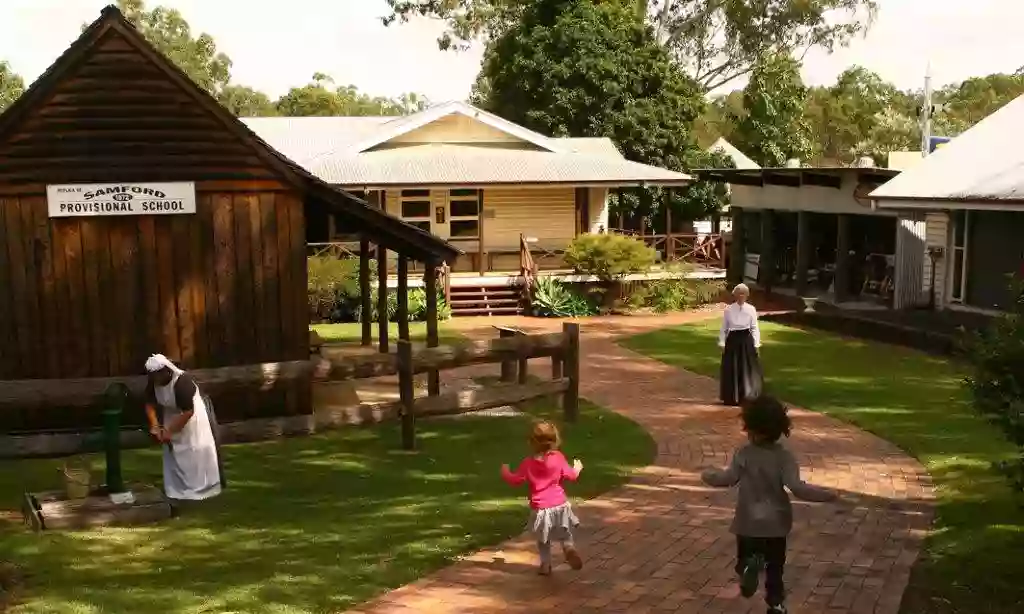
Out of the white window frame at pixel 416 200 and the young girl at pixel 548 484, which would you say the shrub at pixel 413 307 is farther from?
the young girl at pixel 548 484

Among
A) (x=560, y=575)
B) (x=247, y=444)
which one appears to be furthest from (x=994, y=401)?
(x=247, y=444)

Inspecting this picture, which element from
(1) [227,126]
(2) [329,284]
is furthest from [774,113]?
(1) [227,126]

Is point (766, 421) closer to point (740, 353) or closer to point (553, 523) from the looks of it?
point (553, 523)

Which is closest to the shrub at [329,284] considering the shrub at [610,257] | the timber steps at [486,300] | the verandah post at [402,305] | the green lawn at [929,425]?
the timber steps at [486,300]

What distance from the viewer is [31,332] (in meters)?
11.0

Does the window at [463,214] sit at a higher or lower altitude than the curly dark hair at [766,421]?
higher

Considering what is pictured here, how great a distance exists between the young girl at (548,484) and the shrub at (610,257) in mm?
19773

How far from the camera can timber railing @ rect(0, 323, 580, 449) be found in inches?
368

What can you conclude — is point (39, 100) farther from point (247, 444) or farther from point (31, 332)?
point (247, 444)

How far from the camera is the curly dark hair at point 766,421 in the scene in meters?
5.77

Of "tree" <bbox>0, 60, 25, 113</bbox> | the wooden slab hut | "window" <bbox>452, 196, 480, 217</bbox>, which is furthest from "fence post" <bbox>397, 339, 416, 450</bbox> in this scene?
"tree" <bbox>0, 60, 25, 113</bbox>

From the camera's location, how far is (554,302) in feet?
84.7

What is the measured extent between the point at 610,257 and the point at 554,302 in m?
1.95

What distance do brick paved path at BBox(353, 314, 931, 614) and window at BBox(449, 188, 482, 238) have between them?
61.5 ft
